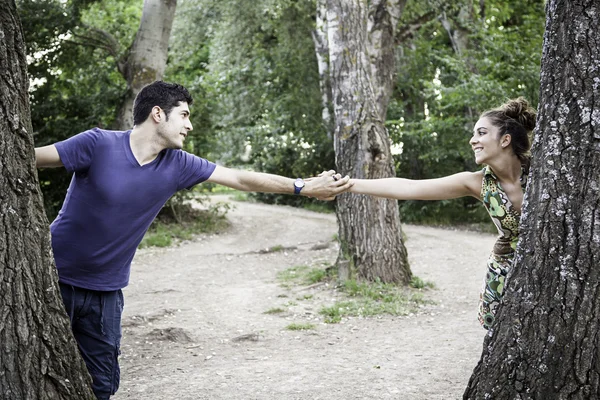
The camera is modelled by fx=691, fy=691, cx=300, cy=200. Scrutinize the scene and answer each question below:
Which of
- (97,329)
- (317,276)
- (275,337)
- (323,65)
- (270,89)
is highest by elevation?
(323,65)

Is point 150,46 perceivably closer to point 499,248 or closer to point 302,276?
point 302,276

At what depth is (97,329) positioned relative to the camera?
14.0ft

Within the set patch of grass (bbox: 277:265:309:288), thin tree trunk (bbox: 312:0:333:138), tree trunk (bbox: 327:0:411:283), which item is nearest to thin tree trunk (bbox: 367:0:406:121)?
tree trunk (bbox: 327:0:411:283)

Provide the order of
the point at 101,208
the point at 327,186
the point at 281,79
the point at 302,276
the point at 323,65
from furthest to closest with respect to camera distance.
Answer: the point at 281,79 < the point at 323,65 < the point at 302,276 < the point at 327,186 < the point at 101,208

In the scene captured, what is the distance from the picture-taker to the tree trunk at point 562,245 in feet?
11.5

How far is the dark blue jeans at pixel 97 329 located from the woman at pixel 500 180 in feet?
7.68

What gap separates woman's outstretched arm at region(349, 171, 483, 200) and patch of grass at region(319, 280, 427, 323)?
3.49 metres

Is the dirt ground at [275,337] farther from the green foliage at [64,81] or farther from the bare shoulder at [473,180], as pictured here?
the green foliage at [64,81]

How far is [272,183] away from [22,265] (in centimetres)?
196

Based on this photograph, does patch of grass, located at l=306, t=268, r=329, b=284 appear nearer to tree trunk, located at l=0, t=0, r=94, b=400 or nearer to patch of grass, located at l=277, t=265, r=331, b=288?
patch of grass, located at l=277, t=265, r=331, b=288

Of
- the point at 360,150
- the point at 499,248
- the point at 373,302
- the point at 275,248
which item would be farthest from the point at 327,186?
the point at 275,248

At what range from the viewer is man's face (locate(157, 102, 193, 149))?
4.37 metres

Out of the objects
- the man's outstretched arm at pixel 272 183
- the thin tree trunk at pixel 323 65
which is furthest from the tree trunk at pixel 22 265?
the thin tree trunk at pixel 323 65

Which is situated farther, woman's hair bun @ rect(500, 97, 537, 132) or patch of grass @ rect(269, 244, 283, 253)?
patch of grass @ rect(269, 244, 283, 253)
